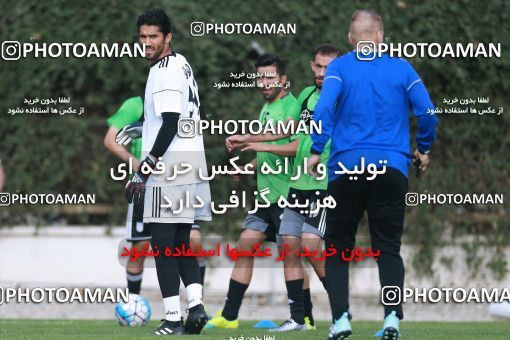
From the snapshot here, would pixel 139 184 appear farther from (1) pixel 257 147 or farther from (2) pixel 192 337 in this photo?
(1) pixel 257 147

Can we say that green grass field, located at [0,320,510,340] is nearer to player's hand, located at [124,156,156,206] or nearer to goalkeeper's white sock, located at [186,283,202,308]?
goalkeeper's white sock, located at [186,283,202,308]

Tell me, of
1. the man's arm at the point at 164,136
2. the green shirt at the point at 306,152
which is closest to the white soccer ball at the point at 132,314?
the green shirt at the point at 306,152

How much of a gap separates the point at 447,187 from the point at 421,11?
212 cm

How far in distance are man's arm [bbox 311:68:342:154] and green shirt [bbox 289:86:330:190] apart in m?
2.23

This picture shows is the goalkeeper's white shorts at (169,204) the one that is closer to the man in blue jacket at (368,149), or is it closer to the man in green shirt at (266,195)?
the man in blue jacket at (368,149)

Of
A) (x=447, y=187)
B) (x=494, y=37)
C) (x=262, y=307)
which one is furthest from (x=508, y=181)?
(x=262, y=307)

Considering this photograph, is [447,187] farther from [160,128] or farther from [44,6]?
[160,128]

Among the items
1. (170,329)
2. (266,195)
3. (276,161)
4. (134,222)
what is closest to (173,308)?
(170,329)

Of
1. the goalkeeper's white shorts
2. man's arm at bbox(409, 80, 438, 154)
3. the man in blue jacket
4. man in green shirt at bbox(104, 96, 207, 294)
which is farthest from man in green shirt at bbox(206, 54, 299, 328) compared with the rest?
the man in blue jacket

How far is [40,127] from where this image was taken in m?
14.7

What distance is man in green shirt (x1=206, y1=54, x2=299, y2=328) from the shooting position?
975 centimetres

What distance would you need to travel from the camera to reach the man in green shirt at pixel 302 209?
9.30m

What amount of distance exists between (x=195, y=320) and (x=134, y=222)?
267 centimetres

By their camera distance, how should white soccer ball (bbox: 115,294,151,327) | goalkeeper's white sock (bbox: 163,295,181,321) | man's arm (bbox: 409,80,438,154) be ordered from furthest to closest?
white soccer ball (bbox: 115,294,151,327) < goalkeeper's white sock (bbox: 163,295,181,321) < man's arm (bbox: 409,80,438,154)
